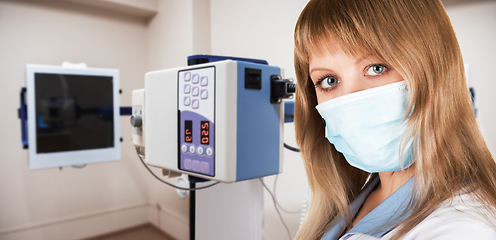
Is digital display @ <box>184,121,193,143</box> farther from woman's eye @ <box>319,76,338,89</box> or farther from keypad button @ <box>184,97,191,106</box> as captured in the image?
woman's eye @ <box>319,76,338,89</box>

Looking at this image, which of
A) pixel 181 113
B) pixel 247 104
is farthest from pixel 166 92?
pixel 247 104

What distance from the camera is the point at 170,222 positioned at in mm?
3055

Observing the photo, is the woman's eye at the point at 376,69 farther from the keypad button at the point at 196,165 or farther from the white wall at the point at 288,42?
the white wall at the point at 288,42

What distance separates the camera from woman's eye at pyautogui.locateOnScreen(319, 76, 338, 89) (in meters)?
0.67

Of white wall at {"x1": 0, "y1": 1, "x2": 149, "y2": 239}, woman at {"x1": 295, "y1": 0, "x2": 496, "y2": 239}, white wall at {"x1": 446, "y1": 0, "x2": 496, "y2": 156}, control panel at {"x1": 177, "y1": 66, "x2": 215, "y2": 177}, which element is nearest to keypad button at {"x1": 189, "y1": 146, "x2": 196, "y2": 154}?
control panel at {"x1": 177, "y1": 66, "x2": 215, "y2": 177}

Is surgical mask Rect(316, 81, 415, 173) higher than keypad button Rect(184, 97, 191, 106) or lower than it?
lower

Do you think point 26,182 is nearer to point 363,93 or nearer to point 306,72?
point 306,72

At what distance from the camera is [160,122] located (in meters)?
0.85

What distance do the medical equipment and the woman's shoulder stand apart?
36 centimetres

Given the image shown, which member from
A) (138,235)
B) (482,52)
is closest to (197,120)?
(482,52)

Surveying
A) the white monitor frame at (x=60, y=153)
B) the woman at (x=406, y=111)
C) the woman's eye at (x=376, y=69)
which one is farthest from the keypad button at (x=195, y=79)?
the white monitor frame at (x=60, y=153)

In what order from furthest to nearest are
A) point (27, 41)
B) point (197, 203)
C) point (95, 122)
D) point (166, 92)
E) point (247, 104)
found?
1. point (27, 41)
2. point (95, 122)
3. point (197, 203)
4. point (166, 92)
5. point (247, 104)

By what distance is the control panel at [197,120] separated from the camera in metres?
0.70

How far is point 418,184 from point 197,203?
2.33 feet
